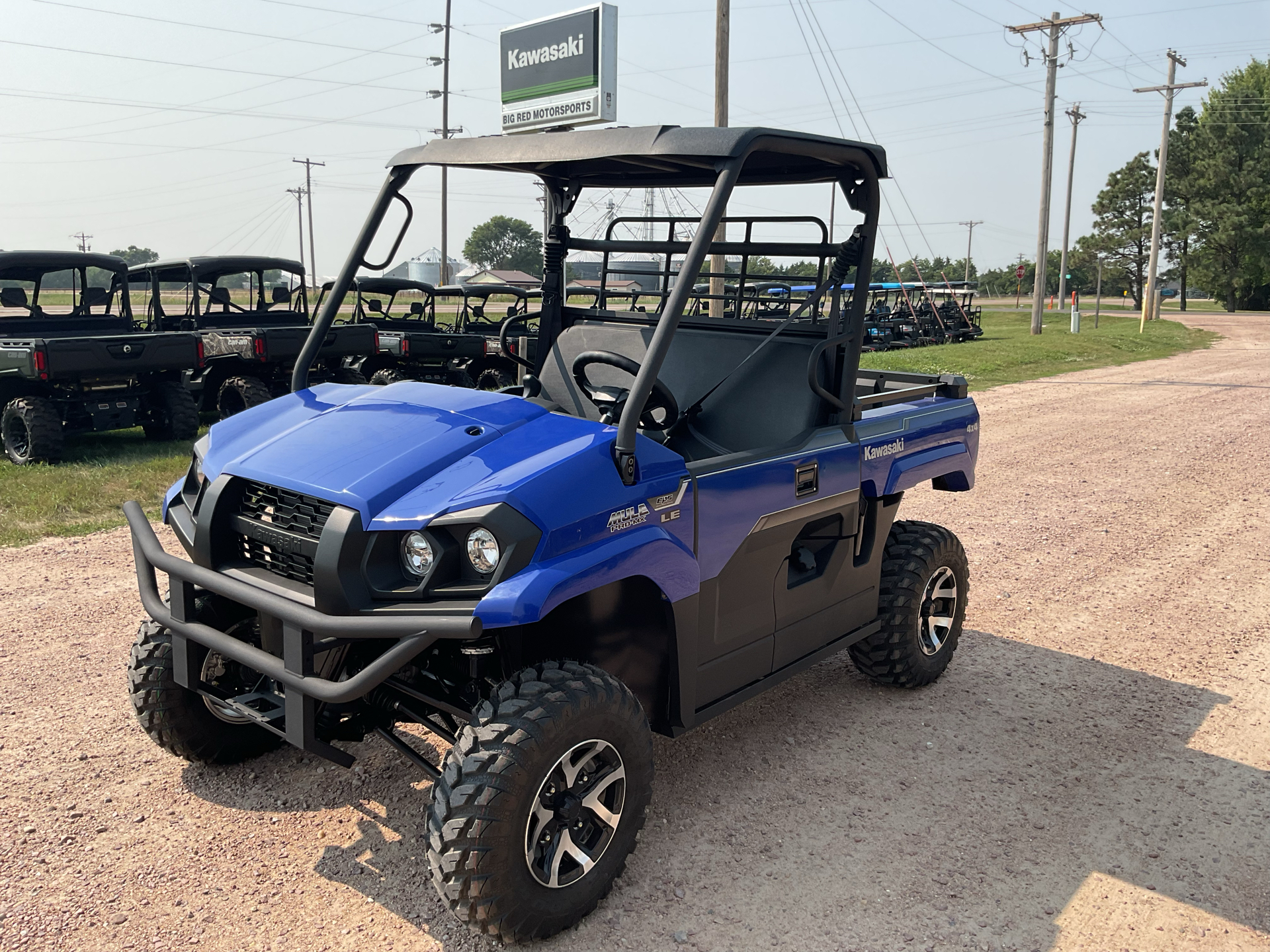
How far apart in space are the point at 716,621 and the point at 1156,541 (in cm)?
475

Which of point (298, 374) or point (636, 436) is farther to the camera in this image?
point (298, 374)

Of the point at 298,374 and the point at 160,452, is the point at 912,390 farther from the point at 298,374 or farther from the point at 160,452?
the point at 160,452

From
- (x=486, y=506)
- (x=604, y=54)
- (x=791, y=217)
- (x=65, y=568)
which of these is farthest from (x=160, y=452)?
(x=604, y=54)

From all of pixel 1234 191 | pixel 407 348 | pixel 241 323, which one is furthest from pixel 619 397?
pixel 1234 191

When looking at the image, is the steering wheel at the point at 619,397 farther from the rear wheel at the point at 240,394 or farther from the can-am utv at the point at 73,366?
the rear wheel at the point at 240,394

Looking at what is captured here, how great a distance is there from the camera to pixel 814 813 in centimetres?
344

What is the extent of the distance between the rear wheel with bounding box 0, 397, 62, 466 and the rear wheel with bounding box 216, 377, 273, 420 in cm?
184

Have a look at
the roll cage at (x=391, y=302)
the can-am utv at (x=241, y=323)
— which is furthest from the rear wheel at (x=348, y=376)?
the roll cage at (x=391, y=302)

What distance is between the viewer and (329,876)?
3.01 m

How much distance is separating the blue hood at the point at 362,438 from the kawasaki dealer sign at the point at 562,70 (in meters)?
15.4

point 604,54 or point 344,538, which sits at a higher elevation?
point 604,54

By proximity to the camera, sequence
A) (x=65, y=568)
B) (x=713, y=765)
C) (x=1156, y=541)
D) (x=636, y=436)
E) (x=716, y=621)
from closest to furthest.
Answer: (x=636, y=436) < (x=716, y=621) < (x=713, y=765) < (x=65, y=568) < (x=1156, y=541)

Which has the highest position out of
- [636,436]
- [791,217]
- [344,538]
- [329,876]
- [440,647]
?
[791,217]

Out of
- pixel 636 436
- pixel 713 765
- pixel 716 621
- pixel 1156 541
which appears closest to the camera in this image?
pixel 636 436
